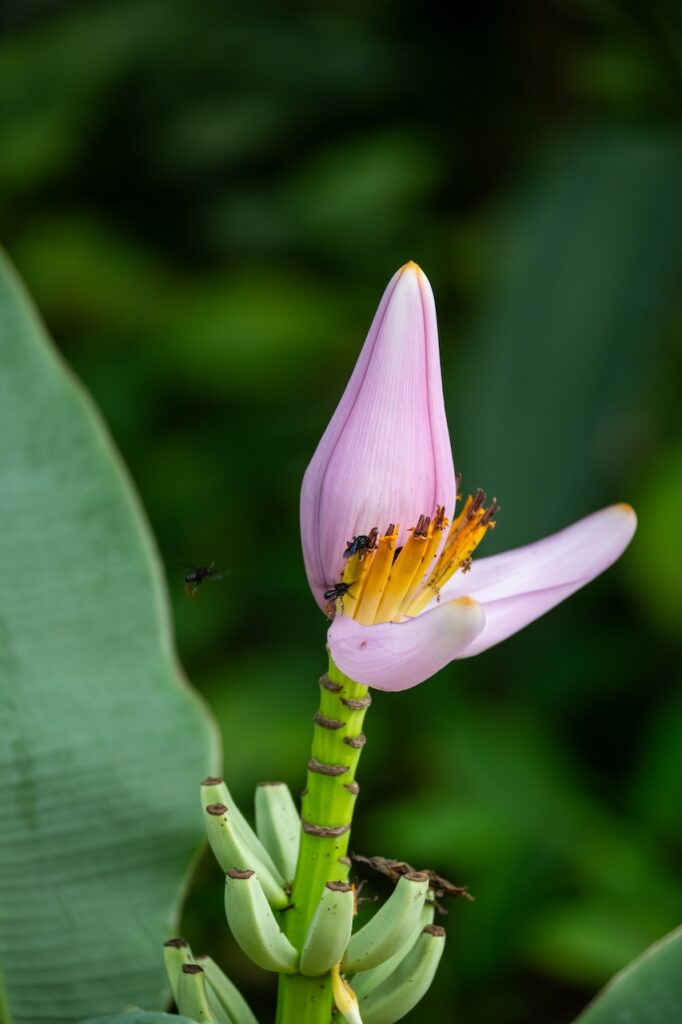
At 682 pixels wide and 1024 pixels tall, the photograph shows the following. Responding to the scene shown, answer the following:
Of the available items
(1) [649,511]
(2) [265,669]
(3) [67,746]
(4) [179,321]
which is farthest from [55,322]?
(3) [67,746]

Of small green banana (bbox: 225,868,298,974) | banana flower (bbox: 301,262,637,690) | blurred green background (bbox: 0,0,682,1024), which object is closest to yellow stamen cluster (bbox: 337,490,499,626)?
banana flower (bbox: 301,262,637,690)

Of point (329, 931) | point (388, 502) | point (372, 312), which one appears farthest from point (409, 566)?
point (372, 312)

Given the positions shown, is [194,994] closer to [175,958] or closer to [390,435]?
[175,958]

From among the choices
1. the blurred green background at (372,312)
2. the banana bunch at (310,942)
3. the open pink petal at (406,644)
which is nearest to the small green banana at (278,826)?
the banana bunch at (310,942)

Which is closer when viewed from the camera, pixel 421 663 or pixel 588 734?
pixel 421 663

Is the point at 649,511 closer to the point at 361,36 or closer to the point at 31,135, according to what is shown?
the point at 361,36

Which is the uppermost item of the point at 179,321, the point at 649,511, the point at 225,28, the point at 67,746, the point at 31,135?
the point at 225,28

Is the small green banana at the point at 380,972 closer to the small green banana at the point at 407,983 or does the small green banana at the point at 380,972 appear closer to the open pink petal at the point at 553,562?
the small green banana at the point at 407,983
